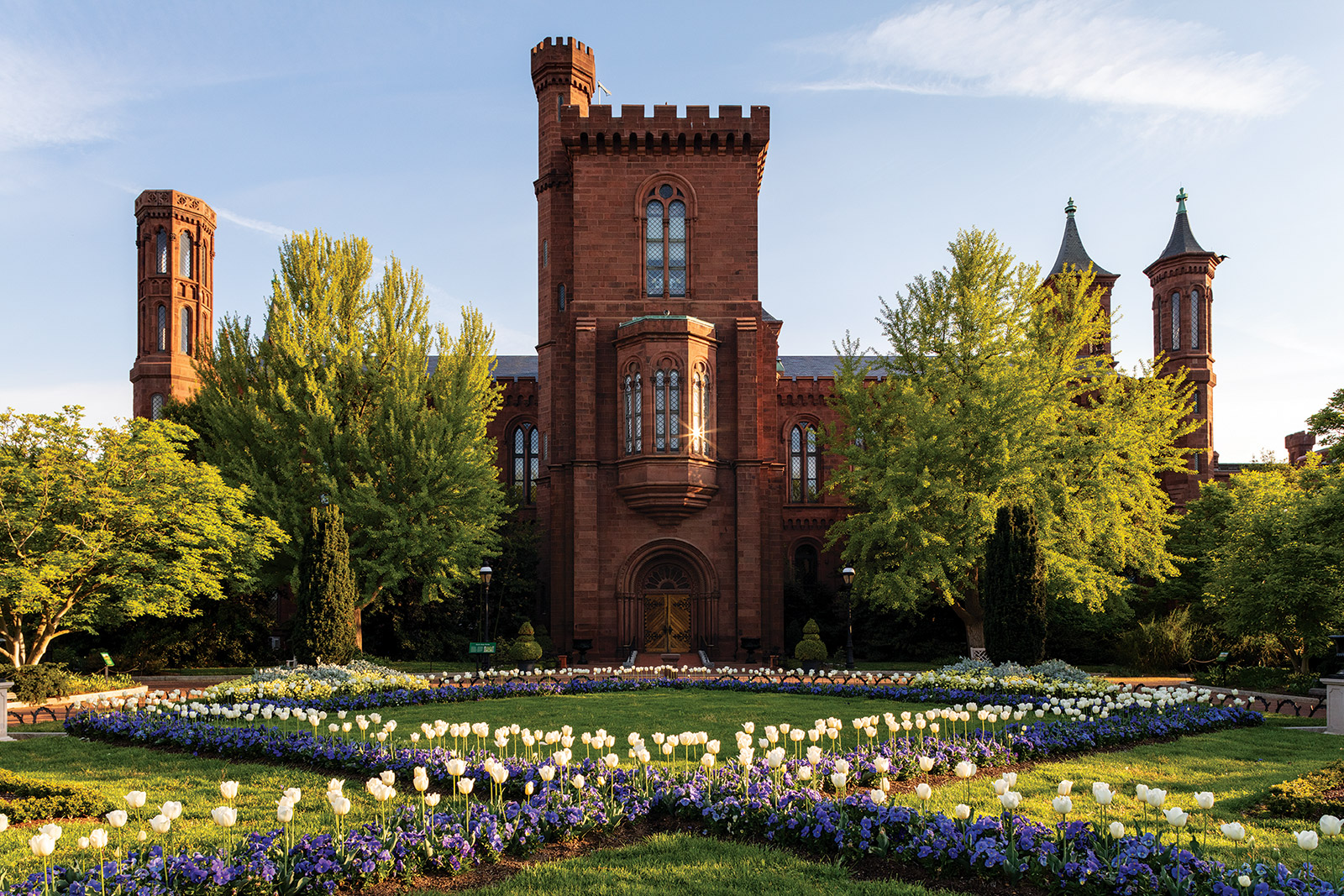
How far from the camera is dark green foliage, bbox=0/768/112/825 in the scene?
27.8 ft

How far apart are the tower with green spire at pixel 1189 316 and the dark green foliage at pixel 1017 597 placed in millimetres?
28859

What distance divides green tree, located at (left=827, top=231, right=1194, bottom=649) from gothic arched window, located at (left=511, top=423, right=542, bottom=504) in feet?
54.1

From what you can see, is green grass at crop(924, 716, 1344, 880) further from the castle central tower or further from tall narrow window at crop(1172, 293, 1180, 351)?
the castle central tower

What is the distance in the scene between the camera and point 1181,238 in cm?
4812

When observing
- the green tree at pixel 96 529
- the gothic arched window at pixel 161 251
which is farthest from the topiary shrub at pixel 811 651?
the gothic arched window at pixel 161 251

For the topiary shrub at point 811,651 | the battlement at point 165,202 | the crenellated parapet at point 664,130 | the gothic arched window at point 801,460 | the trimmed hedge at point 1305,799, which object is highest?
the battlement at point 165,202

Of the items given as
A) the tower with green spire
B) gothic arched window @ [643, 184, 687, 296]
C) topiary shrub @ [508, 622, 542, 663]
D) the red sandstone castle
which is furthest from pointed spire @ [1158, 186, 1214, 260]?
topiary shrub @ [508, 622, 542, 663]

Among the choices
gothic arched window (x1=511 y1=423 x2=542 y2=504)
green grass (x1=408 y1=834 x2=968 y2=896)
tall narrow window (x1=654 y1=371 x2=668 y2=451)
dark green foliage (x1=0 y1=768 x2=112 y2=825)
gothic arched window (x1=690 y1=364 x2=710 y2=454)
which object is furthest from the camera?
gothic arched window (x1=511 y1=423 x2=542 y2=504)

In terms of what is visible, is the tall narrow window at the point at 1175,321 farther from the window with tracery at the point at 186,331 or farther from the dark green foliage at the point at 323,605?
the window with tracery at the point at 186,331

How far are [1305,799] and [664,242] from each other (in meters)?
→ 27.4

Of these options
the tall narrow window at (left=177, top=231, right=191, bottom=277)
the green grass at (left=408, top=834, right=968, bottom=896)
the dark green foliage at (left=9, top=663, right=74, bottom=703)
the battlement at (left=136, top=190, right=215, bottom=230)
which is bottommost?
the dark green foliage at (left=9, top=663, right=74, bottom=703)

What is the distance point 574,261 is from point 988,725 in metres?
23.2

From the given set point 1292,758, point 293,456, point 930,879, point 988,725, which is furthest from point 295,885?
point 293,456

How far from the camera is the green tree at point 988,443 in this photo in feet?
88.5
